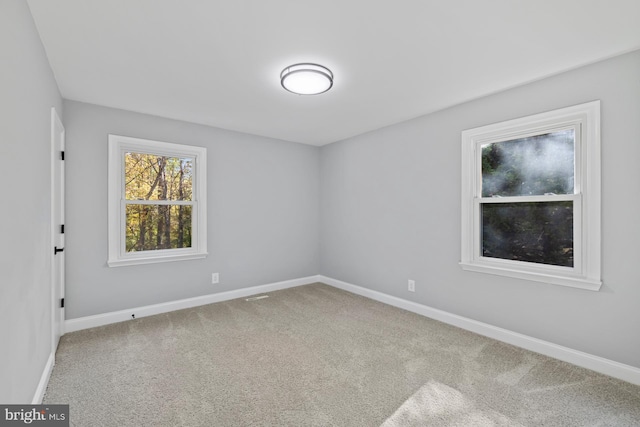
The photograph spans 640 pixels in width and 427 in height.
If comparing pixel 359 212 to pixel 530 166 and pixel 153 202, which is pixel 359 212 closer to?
pixel 530 166

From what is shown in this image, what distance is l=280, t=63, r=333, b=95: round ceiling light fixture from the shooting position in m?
2.35

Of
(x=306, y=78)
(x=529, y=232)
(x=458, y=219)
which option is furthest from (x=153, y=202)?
(x=529, y=232)

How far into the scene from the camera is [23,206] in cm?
163

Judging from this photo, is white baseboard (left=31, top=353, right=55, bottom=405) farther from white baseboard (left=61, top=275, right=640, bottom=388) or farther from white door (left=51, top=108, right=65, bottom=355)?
white door (left=51, top=108, right=65, bottom=355)

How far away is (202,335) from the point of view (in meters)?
2.95

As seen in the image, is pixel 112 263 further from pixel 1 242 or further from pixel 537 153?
pixel 537 153

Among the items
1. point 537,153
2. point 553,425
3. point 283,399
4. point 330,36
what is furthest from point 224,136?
point 553,425

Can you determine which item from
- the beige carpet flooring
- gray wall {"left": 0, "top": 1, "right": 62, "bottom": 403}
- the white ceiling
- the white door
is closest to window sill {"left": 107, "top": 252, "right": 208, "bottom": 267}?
the white door

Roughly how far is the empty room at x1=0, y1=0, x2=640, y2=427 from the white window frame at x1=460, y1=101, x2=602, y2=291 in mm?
17

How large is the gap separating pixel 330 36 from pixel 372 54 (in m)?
0.39

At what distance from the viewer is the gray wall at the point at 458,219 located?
2.18 meters

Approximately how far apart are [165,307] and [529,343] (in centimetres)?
383

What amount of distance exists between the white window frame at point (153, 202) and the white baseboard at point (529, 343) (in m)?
2.57

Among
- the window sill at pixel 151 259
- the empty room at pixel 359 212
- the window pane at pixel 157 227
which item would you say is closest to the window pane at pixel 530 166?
the empty room at pixel 359 212
